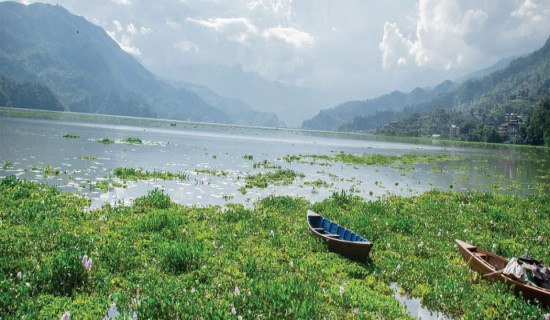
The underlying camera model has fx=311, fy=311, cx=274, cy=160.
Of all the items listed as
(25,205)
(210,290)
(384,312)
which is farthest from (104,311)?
(25,205)

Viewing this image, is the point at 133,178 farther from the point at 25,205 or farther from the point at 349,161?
the point at 349,161

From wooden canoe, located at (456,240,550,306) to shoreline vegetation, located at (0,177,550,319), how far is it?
9.7 inches

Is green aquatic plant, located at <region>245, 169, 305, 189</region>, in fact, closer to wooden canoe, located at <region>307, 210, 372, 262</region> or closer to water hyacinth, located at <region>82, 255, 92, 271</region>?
wooden canoe, located at <region>307, 210, 372, 262</region>

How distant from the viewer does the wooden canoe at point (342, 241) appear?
10.5m

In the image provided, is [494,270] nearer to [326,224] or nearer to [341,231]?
[341,231]

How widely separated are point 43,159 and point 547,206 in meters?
38.4

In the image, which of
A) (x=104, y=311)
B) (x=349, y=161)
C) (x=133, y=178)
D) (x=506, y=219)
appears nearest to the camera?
(x=104, y=311)

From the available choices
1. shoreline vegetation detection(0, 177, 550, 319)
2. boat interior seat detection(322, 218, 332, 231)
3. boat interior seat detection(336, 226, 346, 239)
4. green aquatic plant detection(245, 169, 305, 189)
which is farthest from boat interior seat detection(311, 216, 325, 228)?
green aquatic plant detection(245, 169, 305, 189)

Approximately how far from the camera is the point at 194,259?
9.28m

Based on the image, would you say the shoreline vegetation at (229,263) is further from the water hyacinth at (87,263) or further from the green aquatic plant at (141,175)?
the green aquatic plant at (141,175)

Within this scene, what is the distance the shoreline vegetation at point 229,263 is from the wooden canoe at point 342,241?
320 millimetres

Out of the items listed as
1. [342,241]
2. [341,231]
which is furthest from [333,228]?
[342,241]

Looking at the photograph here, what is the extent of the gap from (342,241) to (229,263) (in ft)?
13.5

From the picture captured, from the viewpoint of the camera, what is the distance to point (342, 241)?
1100cm
